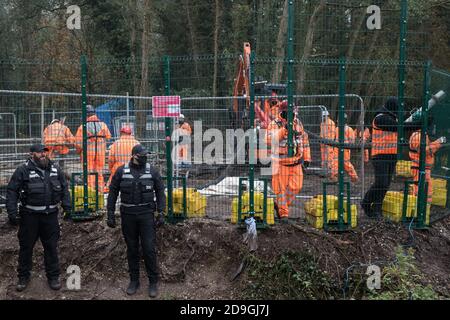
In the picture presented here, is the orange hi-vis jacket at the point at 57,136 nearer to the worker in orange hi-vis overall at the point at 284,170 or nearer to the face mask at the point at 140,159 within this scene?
the face mask at the point at 140,159

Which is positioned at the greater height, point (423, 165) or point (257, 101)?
point (257, 101)

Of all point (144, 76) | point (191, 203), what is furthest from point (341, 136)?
point (144, 76)

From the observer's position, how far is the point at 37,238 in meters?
6.68

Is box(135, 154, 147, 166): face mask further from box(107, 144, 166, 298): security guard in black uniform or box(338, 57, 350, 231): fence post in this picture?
box(338, 57, 350, 231): fence post

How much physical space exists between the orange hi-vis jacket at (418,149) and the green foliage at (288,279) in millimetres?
2882

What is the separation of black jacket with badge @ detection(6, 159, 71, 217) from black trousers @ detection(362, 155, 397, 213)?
495 centimetres

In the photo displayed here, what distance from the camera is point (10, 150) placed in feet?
33.7

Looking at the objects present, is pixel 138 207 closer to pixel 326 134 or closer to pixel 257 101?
pixel 326 134

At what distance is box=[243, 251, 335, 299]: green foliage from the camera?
21.6ft

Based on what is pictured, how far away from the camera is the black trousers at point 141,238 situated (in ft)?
21.1

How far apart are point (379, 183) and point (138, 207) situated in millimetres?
4041

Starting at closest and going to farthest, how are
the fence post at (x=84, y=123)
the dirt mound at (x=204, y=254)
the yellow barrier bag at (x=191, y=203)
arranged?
the dirt mound at (x=204, y=254) < the fence post at (x=84, y=123) < the yellow barrier bag at (x=191, y=203)

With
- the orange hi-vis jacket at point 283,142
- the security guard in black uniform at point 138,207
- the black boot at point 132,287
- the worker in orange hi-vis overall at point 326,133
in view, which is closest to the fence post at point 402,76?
the worker in orange hi-vis overall at point 326,133

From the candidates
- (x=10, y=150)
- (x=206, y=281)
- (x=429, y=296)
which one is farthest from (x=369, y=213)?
(x=10, y=150)
